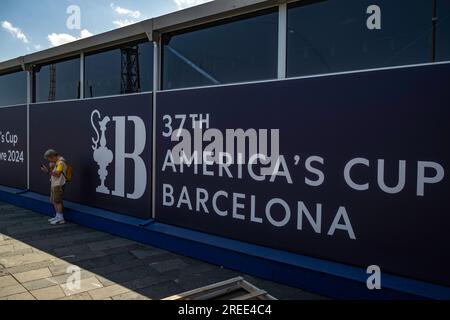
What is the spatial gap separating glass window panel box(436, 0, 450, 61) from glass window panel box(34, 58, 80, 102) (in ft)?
22.1

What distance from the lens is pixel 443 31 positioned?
3.75 m

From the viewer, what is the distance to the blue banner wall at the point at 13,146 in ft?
31.1

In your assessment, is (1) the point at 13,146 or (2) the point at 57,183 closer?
(2) the point at 57,183

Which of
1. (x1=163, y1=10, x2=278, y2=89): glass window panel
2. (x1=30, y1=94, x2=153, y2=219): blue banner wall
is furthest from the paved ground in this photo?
(x1=163, y1=10, x2=278, y2=89): glass window panel

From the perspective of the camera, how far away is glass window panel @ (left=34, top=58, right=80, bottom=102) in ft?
27.0

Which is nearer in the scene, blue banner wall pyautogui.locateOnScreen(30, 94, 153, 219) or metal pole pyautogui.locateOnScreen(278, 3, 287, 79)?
metal pole pyautogui.locateOnScreen(278, 3, 287, 79)

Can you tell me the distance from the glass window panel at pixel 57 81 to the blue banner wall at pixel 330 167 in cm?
348

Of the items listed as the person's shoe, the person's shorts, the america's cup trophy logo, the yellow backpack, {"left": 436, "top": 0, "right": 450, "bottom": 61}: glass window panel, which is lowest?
the person's shoe

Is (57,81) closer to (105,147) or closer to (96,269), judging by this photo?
(105,147)

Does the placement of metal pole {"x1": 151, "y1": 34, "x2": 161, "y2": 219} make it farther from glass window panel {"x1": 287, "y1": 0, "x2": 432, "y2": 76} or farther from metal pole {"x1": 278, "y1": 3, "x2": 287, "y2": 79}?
glass window panel {"x1": 287, "y1": 0, "x2": 432, "y2": 76}

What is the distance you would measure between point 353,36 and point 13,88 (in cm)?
934

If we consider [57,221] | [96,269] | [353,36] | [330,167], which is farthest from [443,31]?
[57,221]

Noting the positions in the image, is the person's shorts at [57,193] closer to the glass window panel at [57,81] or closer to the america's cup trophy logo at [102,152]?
the america's cup trophy logo at [102,152]
